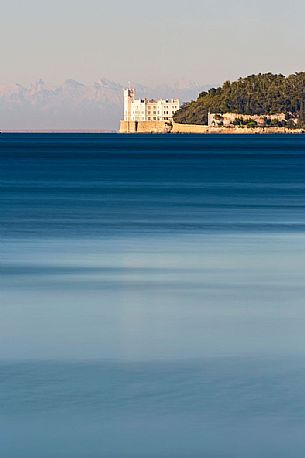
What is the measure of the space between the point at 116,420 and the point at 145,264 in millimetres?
14070

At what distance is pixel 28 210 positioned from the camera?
48.6m

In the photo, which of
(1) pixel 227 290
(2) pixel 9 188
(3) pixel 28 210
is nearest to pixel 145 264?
(1) pixel 227 290

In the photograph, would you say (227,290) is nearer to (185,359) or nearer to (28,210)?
(185,359)

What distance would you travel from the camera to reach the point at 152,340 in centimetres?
1839

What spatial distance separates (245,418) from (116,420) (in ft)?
4.28

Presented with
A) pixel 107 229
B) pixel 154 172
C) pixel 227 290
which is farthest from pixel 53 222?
pixel 154 172

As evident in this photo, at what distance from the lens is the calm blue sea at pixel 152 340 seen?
13344 millimetres

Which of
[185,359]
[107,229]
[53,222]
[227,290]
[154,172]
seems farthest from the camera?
[154,172]

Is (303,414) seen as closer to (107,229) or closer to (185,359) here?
(185,359)

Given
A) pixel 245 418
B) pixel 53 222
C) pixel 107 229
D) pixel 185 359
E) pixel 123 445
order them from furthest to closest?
pixel 53 222 < pixel 107 229 < pixel 185 359 < pixel 245 418 < pixel 123 445

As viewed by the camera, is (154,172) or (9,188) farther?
(154,172)

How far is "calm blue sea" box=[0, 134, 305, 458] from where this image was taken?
1334cm

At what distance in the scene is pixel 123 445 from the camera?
42.5 feet

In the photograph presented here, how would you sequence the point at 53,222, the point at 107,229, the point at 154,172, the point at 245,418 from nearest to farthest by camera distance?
the point at 245,418
the point at 107,229
the point at 53,222
the point at 154,172
